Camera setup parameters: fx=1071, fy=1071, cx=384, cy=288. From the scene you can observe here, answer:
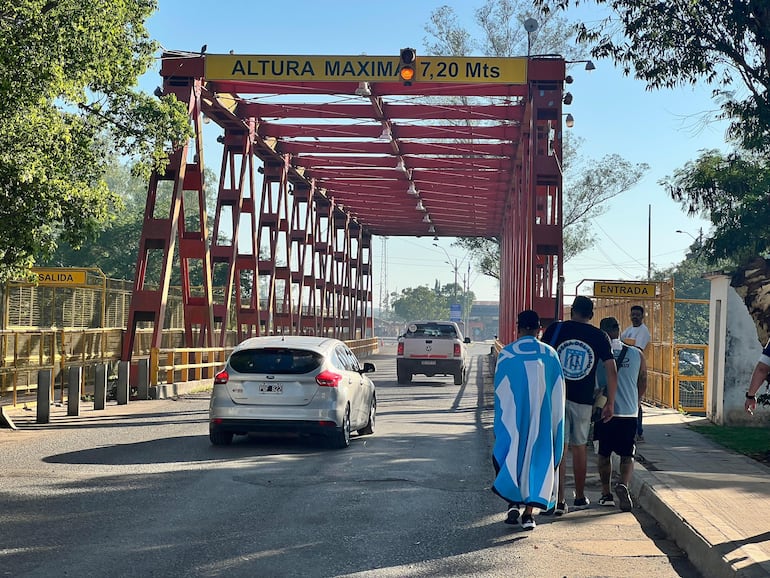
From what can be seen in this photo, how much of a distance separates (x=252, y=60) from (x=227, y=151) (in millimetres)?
7299

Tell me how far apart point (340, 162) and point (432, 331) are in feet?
41.6

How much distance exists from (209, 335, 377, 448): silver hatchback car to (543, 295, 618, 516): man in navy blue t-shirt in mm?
4645

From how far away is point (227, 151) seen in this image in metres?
31.8

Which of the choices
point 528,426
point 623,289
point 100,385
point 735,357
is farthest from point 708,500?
point 623,289

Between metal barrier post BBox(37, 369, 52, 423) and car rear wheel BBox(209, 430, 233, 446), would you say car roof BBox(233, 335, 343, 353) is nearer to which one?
car rear wheel BBox(209, 430, 233, 446)

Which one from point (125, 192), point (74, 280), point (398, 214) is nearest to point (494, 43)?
point (398, 214)

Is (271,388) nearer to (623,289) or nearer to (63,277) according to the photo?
(63,277)

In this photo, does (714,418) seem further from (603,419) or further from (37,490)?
(37,490)

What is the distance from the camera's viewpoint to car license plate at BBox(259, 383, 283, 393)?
13000 millimetres

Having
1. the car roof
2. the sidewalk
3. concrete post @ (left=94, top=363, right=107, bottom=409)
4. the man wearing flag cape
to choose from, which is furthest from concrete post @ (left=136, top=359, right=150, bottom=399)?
the man wearing flag cape

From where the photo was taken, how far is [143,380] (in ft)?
70.3

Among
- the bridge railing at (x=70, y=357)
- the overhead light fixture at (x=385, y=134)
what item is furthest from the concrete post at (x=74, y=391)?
the overhead light fixture at (x=385, y=134)

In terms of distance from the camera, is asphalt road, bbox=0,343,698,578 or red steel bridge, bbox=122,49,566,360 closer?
asphalt road, bbox=0,343,698,578

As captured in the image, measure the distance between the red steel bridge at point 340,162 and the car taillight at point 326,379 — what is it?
7097mm
